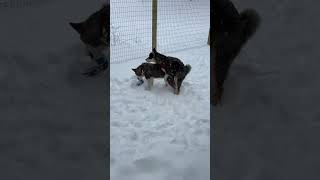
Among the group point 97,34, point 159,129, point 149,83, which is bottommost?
point 159,129

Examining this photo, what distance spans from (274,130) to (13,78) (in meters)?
2.40

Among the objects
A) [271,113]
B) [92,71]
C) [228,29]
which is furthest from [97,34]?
[271,113]

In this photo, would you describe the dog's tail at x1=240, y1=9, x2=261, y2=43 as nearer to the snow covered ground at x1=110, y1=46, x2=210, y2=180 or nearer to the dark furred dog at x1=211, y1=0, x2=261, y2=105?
the dark furred dog at x1=211, y1=0, x2=261, y2=105

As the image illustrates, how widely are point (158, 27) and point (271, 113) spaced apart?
9.30 ft

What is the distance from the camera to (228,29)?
12.0 ft

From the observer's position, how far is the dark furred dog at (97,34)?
Result: 420cm

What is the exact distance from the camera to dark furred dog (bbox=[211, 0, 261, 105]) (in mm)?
3635

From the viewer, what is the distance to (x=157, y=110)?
362cm

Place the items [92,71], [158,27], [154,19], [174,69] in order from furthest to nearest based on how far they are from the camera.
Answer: [158,27]
[154,19]
[92,71]
[174,69]

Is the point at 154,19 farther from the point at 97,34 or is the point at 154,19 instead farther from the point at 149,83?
the point at 149,83

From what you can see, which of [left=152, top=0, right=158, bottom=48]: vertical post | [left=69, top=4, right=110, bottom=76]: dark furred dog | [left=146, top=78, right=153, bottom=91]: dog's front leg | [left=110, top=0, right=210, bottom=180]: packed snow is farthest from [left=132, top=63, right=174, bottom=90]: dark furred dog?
[left=152, top=0, right=158, bottom=48]: vertical post

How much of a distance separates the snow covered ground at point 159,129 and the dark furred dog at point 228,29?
1.23 ft

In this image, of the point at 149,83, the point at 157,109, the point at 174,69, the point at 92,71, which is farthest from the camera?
the point at 92,71

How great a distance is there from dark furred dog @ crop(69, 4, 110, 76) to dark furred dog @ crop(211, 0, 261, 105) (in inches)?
45.5
